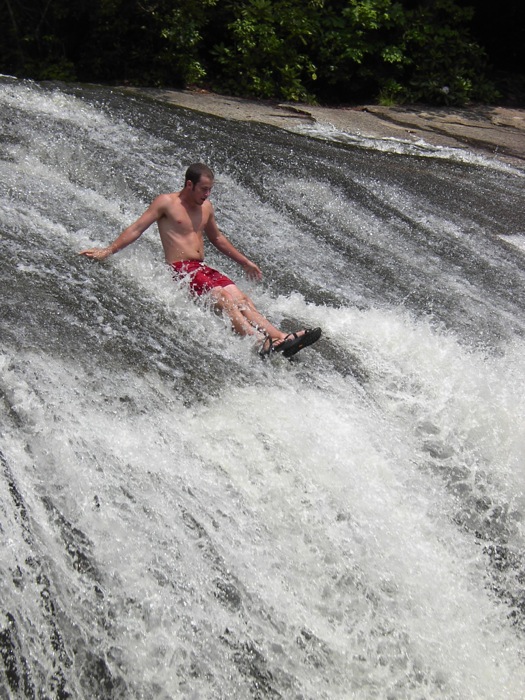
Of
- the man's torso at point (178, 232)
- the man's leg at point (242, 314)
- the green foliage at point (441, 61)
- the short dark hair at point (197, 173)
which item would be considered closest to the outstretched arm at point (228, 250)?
the man's torso at point (178, 232)

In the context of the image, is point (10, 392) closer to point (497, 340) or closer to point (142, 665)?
point (142, 665)

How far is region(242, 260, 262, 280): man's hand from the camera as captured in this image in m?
5.57

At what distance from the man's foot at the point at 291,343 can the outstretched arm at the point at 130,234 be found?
3.99ft

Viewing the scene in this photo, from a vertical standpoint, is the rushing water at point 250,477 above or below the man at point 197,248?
below

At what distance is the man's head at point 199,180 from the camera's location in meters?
5.21

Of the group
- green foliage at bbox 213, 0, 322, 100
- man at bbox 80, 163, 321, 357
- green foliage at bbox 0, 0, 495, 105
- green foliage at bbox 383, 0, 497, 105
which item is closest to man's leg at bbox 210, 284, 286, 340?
man at bbox 80, 163, 321, 357

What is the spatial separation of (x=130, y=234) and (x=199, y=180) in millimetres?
561

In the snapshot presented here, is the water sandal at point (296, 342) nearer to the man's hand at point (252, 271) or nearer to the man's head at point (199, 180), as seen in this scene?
the man's hand at point (252, 271)

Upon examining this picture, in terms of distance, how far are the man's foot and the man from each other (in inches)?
0.4

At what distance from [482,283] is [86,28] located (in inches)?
294

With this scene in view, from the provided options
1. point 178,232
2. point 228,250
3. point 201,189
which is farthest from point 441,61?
point 178,232

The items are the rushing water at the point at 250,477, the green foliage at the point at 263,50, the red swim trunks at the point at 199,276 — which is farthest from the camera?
the green foliage at the point at 263,50

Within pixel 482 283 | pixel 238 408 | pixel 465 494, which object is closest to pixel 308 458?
pixel 238 408

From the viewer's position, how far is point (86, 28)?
1124 centimetres
